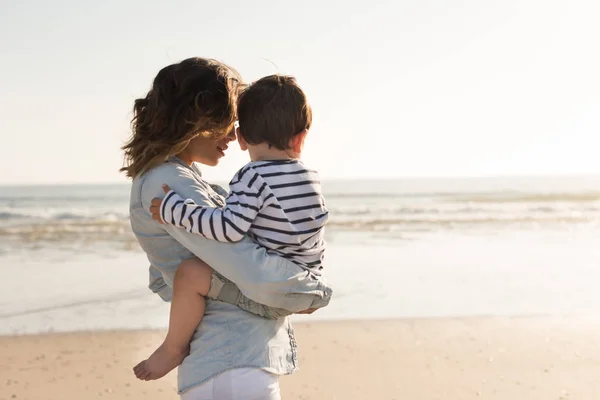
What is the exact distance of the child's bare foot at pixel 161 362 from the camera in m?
2.15

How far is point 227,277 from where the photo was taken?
202 cm

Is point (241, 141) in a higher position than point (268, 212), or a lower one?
higher

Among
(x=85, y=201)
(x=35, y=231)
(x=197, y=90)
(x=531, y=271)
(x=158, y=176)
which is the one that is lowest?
(x=85, y=201)

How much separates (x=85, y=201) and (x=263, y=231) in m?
31.8

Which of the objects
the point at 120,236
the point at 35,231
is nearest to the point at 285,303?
the point at 120,236

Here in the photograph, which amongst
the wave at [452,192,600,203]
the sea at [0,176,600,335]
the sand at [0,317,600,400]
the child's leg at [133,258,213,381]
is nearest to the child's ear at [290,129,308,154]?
the child's leg at [133,258,213,381]

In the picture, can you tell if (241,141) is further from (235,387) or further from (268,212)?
(235,387)

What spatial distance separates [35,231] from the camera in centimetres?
1827

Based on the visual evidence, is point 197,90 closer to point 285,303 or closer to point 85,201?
point 285,303

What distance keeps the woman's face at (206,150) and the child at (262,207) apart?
0.28ft

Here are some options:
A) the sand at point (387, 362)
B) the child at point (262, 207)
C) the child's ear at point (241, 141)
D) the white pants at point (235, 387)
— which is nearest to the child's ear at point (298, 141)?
the child at point (262, 207)

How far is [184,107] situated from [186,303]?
564 millimetres

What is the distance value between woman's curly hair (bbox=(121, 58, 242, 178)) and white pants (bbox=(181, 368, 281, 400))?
25.3 inches

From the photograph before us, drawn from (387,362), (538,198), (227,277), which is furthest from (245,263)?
(538,198)
